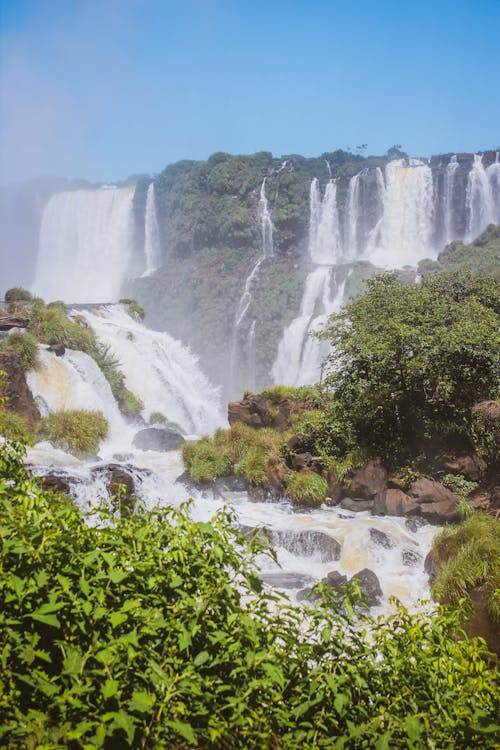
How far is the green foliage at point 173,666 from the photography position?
78.1 inches

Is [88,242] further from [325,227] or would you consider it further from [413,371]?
Answer: [413,371]

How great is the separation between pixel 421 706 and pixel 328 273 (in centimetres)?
3432

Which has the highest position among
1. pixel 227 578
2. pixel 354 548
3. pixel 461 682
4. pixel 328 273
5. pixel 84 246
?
pixel 84 246

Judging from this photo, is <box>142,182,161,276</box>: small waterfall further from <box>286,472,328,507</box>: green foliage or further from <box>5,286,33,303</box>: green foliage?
<box>286,472,328,507</box>: green foliage

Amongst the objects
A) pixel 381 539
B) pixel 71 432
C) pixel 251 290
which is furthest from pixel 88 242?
pixel 381 539

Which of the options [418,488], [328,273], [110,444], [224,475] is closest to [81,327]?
[110,444]

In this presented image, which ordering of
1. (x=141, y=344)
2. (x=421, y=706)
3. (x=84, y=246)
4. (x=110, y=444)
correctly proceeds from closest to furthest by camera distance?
(x=421, y=706)
(x=110, y=444)
(x=141, y=344)
(x=84, y=246)

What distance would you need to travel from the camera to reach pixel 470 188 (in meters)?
40.2

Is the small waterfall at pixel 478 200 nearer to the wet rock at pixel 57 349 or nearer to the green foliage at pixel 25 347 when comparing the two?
the wet rock at pixel 57 349

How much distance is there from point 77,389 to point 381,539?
1240 cm

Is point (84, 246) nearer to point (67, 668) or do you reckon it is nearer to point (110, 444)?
point (110, 444)

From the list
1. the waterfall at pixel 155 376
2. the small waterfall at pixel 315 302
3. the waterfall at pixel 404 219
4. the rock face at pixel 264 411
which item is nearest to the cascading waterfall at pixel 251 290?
the small waterfall at pixel 315 302

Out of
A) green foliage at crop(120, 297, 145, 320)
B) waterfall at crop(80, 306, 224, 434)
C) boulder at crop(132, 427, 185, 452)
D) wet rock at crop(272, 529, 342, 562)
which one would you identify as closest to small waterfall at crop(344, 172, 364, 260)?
green foliage at crop(120, 297, 145, 320)

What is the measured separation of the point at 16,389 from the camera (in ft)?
47.9
